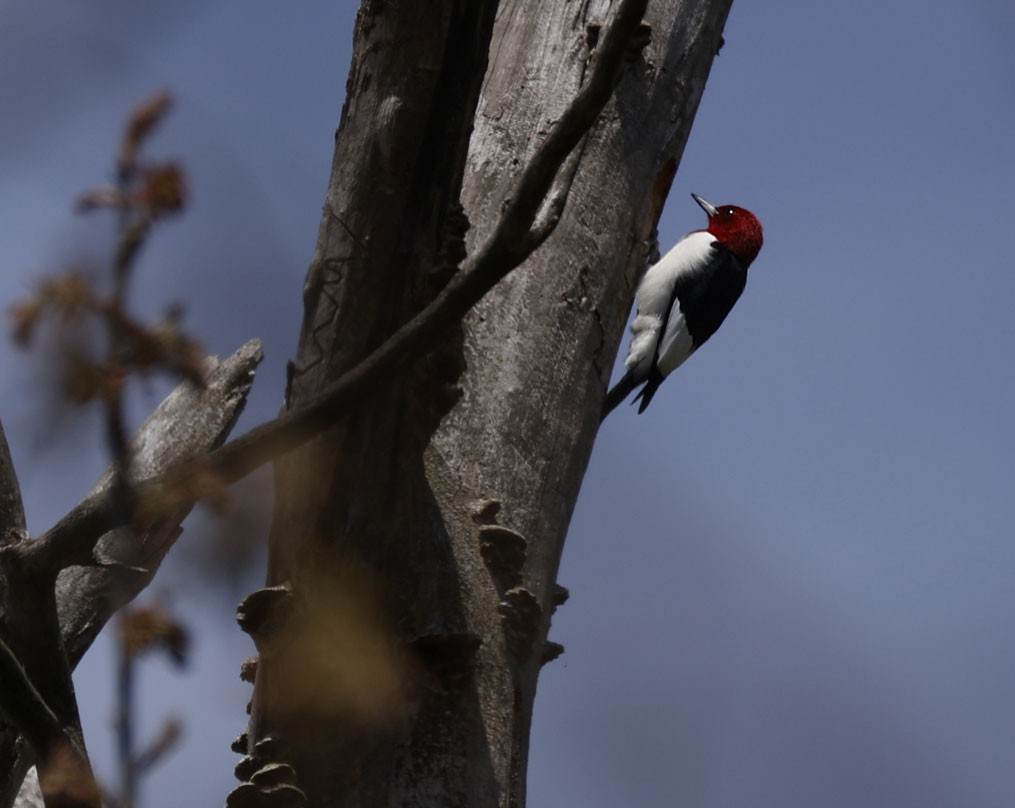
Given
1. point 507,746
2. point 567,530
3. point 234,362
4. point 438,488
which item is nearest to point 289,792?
point 507,746

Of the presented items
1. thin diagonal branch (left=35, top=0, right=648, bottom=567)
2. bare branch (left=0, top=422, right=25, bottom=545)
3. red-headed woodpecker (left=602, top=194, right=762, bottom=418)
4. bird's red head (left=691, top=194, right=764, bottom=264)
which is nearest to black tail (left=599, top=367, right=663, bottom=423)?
red-headed woodpecker (left=602, top=194, right=762, bottom=418)

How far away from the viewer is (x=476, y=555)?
1.88 meters

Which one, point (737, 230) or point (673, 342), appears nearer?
point (673, 342)

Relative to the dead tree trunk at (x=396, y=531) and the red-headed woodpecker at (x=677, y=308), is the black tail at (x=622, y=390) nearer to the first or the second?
the red-headed woodpecker at (x=677, y=308)

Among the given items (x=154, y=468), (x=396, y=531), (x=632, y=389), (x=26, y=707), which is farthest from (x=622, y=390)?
(x=26, y=707)

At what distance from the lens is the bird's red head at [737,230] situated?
6.29 m

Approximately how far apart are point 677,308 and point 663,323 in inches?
3.4

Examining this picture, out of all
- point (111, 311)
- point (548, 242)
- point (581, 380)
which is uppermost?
point (548, 242)

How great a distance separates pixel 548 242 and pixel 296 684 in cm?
94

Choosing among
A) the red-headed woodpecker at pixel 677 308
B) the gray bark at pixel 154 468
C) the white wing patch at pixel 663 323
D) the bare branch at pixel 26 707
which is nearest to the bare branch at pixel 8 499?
the gray bark at pixel 154 468

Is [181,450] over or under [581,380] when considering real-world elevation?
over

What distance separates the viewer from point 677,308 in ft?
18.9

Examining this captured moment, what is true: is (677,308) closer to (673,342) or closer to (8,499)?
(673,342)

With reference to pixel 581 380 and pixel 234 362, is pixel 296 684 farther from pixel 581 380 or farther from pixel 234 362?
pixel 234 362
